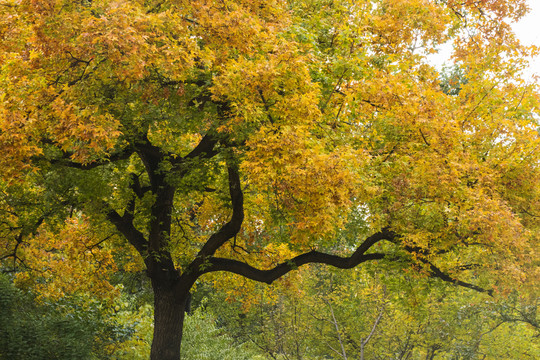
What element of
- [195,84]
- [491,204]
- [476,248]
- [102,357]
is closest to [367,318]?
[476,248]

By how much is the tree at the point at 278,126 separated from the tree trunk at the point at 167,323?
0.10 feet

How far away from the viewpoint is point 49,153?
9391mm

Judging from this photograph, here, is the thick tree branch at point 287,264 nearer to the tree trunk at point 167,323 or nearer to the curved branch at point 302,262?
the curved branch at point 302,262

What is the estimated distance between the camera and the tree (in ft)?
24.5

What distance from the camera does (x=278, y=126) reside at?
808 centimetres

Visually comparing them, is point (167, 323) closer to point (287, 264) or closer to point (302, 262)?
point (287, 264)

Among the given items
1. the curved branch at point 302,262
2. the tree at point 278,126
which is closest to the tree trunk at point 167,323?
the tree at point 278,126

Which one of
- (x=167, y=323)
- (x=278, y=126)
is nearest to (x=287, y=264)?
(x=167, y=323)

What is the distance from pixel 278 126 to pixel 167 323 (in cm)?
613

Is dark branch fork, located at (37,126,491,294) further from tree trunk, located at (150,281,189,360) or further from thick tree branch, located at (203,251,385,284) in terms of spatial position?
tree trunk, located at (150,281,189,360)

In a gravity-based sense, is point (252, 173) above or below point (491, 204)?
above

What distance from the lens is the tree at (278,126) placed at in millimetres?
7453

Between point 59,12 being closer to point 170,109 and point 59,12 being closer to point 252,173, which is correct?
point 170,109

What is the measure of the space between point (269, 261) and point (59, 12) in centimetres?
827
